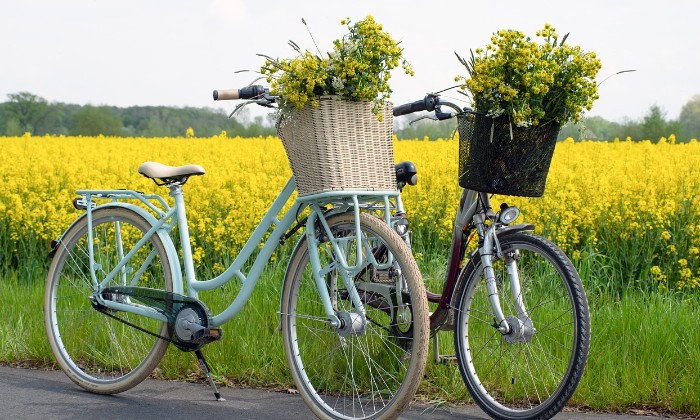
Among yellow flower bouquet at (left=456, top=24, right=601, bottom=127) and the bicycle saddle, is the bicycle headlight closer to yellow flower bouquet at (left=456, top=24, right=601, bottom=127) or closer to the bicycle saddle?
yellow flower bouquet at (left=456, top=24, right=601, bottom=127)

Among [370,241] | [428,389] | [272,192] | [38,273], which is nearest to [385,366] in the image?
[428,389]

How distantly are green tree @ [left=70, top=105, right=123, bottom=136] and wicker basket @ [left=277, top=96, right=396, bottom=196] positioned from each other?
27.7 meters

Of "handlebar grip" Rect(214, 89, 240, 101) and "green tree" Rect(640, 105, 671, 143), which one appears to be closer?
"handlebar grip" Rect(214, 89, 240, 101)

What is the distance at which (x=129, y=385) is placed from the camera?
16.0 feet

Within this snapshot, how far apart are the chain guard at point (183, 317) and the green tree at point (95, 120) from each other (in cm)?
2689

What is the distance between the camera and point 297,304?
4516 millimetres

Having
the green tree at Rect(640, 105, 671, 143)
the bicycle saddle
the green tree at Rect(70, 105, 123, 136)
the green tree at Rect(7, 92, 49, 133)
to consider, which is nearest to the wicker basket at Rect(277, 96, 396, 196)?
the bicycle saddle

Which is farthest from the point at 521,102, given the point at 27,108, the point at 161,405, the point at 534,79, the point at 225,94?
the point at 27,108

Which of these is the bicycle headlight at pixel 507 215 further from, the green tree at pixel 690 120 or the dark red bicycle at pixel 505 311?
the green tree at pixel 690 120

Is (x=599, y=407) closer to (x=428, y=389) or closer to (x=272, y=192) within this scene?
(x=428, y=389)

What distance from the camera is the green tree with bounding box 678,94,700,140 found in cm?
2528

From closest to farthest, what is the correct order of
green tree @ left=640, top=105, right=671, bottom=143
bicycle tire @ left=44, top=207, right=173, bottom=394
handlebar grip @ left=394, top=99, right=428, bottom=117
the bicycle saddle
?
handlebar grip @ left=394, top=99, right=428, bottom=117
the bicycle saddle
bicycle tire @ left=44, top=207, right=173, bottom=394
green tree @ left=640, top=105, right=671, bottom=143

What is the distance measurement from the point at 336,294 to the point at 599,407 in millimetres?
1315

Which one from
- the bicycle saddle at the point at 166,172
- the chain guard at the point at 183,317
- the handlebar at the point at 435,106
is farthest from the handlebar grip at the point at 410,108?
the chain guard at the point at 183,317
